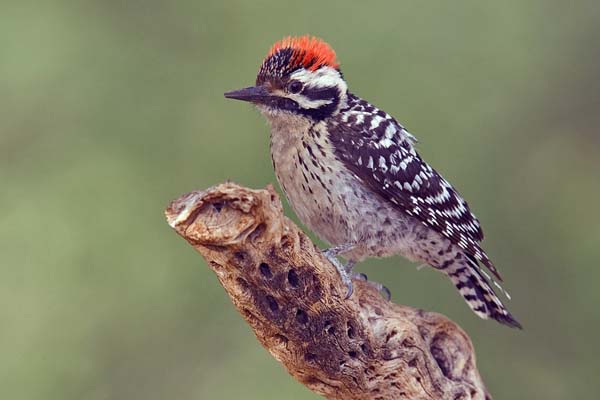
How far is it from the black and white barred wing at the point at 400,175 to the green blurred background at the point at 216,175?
1.76m

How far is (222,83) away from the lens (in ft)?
25.2

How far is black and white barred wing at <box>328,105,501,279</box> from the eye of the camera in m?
4.99

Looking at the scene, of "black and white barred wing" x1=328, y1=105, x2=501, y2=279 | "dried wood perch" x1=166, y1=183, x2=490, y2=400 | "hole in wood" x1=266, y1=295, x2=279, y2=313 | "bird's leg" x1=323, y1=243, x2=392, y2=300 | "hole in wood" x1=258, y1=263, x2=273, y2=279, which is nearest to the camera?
"dried wood perch" x1=166, y1=183, x2=490, y2=400

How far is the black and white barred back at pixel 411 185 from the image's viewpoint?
5000 mm

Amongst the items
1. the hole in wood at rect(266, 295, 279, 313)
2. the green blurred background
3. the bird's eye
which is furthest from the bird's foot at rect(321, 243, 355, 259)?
the green blurred background

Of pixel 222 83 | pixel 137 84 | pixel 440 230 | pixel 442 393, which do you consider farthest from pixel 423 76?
pixel 442 393

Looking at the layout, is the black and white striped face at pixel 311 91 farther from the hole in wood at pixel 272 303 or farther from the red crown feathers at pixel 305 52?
the hole in wood at pixel 272 303

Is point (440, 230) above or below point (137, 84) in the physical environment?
below

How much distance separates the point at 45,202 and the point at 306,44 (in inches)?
123

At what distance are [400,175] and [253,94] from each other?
0.86m

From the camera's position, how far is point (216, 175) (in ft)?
24.5

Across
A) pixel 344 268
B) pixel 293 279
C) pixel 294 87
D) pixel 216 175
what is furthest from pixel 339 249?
pixel 216 175

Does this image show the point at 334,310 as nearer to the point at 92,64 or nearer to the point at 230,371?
the point at 230,371

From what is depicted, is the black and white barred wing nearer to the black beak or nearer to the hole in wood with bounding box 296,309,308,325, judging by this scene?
the black beak
